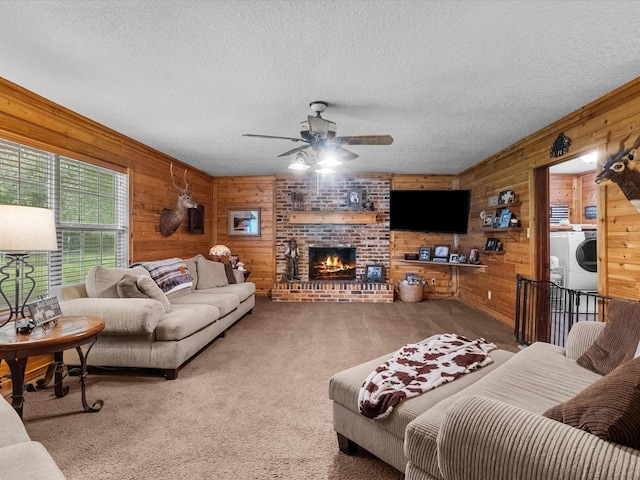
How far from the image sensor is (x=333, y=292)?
610cm

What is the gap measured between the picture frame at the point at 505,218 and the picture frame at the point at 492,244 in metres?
0.36

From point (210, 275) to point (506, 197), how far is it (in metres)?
4.25

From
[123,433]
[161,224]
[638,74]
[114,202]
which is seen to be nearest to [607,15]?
[638,74]

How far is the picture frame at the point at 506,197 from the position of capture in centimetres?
441

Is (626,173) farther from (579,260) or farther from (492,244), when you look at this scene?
(579,260)

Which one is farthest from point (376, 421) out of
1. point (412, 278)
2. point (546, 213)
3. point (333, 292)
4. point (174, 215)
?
point (412, 278)

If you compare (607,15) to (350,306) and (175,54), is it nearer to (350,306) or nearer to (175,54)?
(175,54)

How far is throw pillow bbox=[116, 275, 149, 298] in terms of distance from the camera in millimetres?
2994

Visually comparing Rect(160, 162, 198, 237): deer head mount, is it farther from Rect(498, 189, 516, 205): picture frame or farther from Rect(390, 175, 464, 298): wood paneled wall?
Rect(498, 189, 516, 205): picture frame

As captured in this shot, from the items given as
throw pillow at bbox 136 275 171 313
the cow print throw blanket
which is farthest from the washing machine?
throw pillow at bbox 136 275 171 313

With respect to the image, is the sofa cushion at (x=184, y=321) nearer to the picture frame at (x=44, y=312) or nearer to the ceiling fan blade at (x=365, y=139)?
the picture frame at (x=44, y=312)

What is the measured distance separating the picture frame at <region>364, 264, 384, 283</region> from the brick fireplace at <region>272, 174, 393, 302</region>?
0.11m

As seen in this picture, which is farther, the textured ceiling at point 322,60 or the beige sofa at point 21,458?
the textured ceiling at point 322,60

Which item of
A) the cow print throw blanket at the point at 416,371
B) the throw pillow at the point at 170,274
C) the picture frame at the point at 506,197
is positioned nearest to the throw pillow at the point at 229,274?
the throw pillow at the point at 170,274
